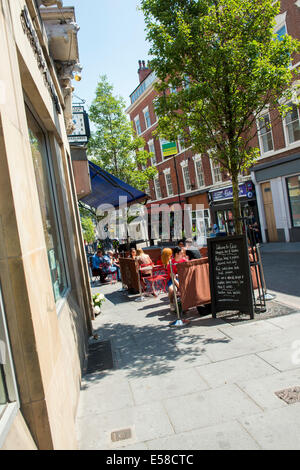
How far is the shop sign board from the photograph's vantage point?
20.4 m

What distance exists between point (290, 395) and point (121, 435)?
173 centimetres

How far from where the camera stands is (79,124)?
31.8 ft

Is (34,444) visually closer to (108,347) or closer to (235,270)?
(108,347)

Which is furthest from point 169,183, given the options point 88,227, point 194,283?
point 194,283

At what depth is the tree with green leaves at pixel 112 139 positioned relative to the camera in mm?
23516

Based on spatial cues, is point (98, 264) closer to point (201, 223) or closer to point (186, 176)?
point (201, 223)

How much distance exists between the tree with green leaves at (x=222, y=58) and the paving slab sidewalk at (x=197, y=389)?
260 cm

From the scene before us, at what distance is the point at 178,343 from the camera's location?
5.47 m

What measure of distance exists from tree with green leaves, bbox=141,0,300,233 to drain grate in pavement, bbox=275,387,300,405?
3.92m

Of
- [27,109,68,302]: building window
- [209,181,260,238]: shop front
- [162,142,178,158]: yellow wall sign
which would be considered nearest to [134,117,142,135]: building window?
[209,181,260,238]: shop front

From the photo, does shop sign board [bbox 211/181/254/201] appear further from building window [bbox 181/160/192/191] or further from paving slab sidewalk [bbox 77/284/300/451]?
paving slab sidewalk [bbox 77/284/300/451]

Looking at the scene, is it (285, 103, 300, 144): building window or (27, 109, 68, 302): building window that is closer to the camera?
(27, 109, 68, 302): building window

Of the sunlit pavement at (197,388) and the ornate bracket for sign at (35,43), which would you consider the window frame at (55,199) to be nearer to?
the ornate bracket for sign at (35,43)

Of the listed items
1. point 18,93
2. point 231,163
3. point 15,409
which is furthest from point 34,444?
point 231,163
